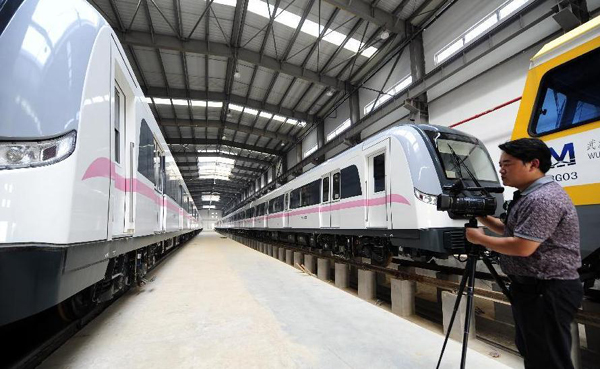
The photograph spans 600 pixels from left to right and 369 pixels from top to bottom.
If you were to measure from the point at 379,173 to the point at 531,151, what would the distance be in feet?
12.6

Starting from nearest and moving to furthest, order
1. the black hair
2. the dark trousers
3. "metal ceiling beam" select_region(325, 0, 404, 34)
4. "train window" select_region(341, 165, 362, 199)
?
the dark trousers < the black hair < "train window" select_region(341, 165, 362, 199) < "metal ceiling beam" select_region(325, 0, 404, 34)

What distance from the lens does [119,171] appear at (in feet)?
9.44

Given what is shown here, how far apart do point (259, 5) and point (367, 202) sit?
7.37 m

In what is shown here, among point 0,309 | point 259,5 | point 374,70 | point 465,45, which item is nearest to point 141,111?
point 0,309

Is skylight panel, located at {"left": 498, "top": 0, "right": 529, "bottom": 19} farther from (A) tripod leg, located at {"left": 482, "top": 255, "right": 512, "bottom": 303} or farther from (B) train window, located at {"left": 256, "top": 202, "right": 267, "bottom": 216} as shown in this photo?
(B) train window, located at {"left": 256, "top": 202, "right": 267, "bottom": 216}

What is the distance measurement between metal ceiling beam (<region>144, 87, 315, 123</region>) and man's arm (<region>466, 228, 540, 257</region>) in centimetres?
1451

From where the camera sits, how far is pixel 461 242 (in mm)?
4070

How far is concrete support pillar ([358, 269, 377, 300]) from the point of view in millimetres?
5426

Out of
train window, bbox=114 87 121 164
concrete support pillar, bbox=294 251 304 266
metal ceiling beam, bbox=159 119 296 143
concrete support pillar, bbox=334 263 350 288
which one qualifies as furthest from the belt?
metal ceiling beam, bbox=159 119 296 143

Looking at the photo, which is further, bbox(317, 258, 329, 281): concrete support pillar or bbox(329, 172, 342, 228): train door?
bbox(317, 258, 329, 281): concrete support pillar

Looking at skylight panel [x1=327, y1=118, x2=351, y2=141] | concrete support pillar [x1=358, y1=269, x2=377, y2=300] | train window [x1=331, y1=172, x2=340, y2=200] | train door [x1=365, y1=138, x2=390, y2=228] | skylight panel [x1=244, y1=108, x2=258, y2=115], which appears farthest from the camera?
skylight panel [x1=244, y1=108, x2=258, y2=115]

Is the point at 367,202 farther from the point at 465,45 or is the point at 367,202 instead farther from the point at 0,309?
the point at 465,45

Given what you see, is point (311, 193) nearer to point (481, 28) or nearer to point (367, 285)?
point (367, 285)

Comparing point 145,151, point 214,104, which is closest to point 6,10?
point 145,151
